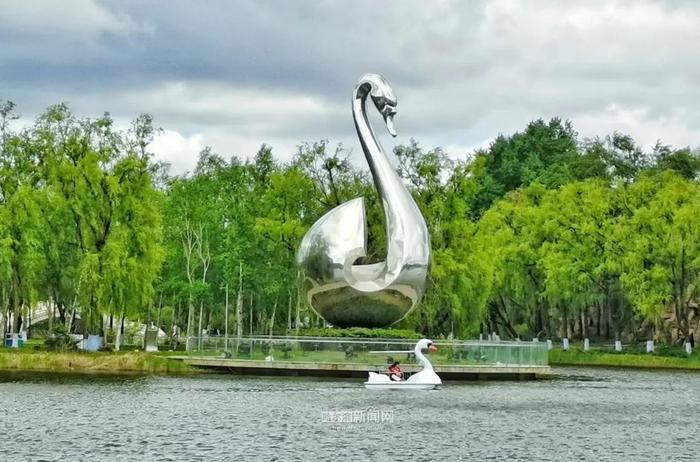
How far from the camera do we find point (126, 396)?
→ 29859mm

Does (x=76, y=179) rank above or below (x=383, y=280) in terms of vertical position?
above

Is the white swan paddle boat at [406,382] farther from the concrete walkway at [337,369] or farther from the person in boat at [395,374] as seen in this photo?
the concrete walkway at [337,369]

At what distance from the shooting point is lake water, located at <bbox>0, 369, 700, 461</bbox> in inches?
789

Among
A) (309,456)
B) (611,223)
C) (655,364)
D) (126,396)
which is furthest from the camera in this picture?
(611,223)

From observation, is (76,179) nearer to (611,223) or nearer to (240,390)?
(240,390)

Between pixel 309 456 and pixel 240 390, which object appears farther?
pixel 240 390

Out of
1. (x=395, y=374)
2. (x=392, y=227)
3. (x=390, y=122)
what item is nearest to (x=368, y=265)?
(x=392, y=227)

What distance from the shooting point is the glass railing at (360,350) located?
3819 cm

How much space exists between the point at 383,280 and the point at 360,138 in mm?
5615

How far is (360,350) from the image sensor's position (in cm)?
3825

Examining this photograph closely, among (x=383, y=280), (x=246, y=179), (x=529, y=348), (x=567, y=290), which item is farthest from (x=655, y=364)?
(x=246, y=179)

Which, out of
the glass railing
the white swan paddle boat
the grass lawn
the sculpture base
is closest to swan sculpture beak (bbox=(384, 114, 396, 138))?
the sculpture base

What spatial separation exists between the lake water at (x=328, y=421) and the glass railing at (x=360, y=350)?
1.69 metres

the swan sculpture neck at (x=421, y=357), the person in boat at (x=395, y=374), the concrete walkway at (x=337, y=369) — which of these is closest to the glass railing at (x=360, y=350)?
the concrete walkway at (x=337, y=369)
